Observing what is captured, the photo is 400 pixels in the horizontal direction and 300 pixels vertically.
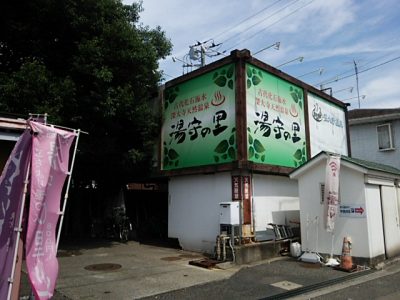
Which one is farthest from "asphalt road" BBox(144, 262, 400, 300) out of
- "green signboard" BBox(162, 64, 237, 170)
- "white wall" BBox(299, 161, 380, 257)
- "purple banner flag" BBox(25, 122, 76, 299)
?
"green signboard" BBox(162, 64, 237, 170)

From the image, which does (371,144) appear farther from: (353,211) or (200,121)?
(200,121)

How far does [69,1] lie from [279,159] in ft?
30.3

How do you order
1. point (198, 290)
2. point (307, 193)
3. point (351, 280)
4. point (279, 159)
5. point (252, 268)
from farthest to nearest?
point (279, 159)
point (307, 193)
point (252, 268)
point (351, 280)
point (198, 290)

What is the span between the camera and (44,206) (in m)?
5.10

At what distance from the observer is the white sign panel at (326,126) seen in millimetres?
17163

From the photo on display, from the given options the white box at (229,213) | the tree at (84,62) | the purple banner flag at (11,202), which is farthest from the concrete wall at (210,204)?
the purple banner flag at (11,202)

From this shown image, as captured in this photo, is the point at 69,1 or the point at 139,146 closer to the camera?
the point at 69,1

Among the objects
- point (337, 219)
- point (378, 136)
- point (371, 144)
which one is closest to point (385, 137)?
point (378, 136)

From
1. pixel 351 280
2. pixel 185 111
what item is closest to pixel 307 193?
pixel 351 280

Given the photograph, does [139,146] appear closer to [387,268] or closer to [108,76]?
[108,76]

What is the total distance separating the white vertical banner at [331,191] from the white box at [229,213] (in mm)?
2789

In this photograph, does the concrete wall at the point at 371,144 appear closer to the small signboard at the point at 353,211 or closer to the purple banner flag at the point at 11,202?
the small signboard at the point at 353,211

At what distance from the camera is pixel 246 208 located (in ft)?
42.2

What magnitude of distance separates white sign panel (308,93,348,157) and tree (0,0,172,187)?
24.7 ft
